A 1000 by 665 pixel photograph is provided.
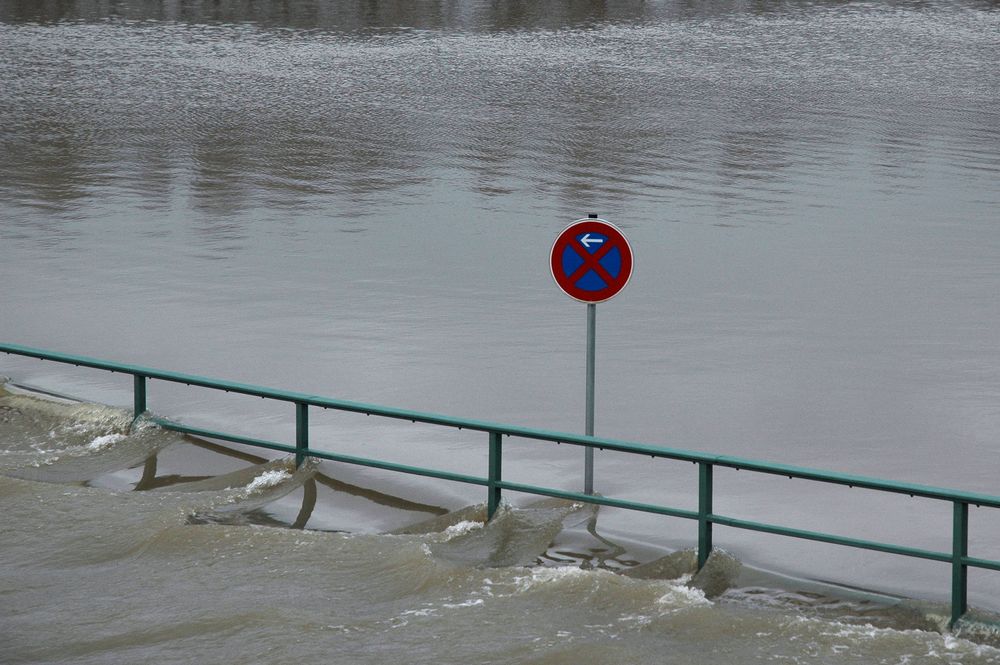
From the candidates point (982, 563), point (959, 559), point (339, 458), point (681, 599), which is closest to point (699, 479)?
point (681, 599)

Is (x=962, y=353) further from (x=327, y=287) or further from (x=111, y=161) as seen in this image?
(x=111, y=161)

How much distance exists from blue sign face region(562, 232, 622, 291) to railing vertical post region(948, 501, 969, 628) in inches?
126

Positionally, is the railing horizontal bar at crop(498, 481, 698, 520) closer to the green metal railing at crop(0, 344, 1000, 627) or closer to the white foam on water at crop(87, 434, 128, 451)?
the green metal railing at crop(0, 344, 1000, 627)

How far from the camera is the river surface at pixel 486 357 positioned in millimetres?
7926

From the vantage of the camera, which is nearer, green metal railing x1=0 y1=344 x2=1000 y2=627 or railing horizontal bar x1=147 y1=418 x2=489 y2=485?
green metal railing x1=0 y1=344 x2=1000 y2=627

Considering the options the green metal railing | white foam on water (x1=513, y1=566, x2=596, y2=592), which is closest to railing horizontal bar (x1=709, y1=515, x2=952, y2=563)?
the green metal railing

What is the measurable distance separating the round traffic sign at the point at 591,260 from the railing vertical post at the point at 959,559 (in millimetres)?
3088

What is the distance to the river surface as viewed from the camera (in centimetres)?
793

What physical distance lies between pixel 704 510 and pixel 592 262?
7.34 feet

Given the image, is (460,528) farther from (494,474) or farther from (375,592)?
(375,592)

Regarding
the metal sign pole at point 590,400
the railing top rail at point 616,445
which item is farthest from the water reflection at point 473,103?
the railing top rail at point 616,445

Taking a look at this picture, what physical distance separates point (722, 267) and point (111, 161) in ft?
45.2

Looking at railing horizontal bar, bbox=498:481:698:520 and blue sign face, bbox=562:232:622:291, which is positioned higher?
blue sign face, bbox=562:232:622:291

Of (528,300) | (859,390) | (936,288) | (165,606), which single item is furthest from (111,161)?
(165,606)
